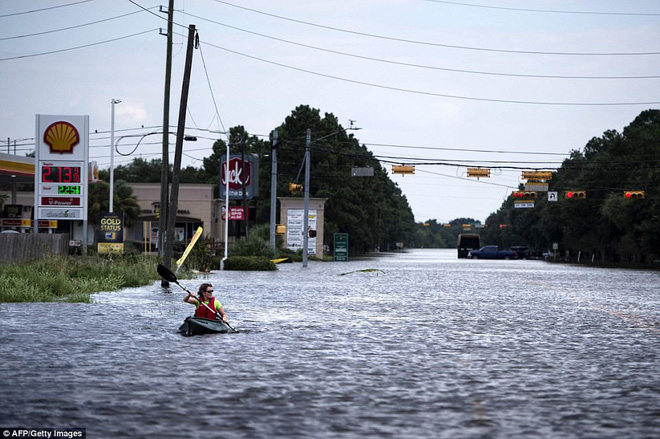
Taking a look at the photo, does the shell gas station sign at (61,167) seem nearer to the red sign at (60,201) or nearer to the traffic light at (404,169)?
the red sign at (60,201)

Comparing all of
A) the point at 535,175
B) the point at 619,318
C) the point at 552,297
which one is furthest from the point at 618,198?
the point at 619,318

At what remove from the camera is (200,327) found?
15.6 metres

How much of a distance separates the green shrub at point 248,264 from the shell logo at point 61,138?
12.9 m

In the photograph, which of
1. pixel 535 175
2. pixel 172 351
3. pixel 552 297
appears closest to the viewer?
pixel 172 351

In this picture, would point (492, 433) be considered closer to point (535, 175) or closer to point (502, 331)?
point (502, 331)

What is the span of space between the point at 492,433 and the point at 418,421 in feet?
2.43

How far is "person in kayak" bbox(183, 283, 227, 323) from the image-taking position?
15.4m

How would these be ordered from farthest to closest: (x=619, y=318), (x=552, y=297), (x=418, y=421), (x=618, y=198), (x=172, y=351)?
(x=618, y=198) → (x=552, y=297) → (x=619, y=318) → (x=172, y=351) → (x=418, y=421)

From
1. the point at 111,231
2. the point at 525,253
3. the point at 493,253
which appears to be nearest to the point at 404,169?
the point at 111,231

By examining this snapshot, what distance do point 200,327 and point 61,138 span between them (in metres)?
27.9

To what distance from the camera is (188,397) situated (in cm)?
918

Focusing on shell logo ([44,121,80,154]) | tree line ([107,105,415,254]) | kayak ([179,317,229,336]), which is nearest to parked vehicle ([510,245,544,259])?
tree line ([107,105,415,254])

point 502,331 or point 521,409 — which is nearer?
point 521,409

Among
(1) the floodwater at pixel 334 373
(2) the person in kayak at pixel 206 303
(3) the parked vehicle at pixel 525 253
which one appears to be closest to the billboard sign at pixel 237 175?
(3) the parked vehicle at pixel 525 253
